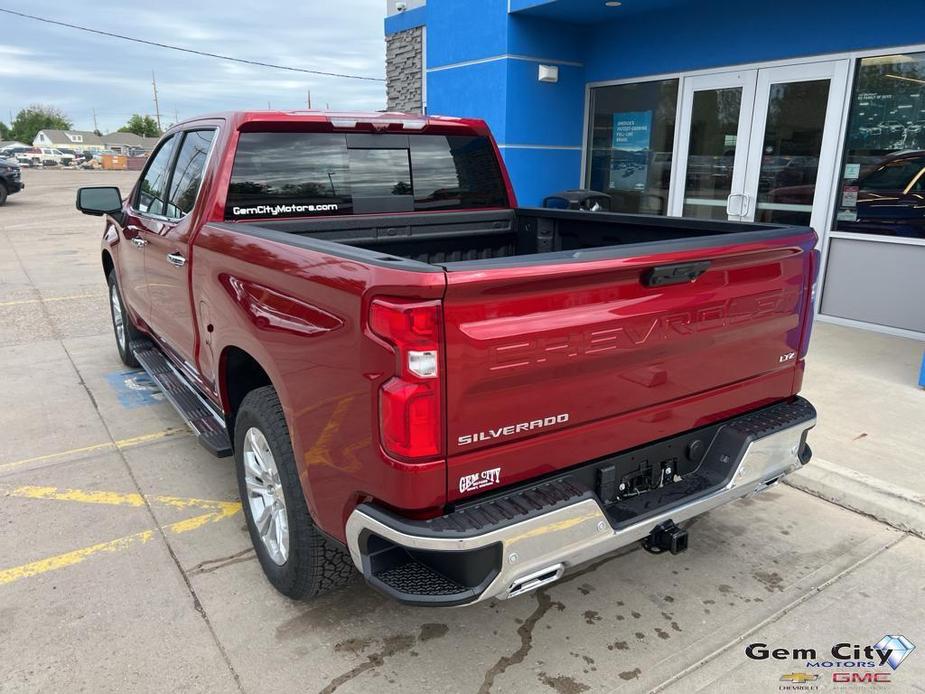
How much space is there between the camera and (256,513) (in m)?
3.15

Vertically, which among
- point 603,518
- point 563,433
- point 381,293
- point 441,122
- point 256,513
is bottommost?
point 256,513

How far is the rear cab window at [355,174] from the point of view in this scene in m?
3.54

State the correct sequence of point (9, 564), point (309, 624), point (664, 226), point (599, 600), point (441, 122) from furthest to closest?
point (441, 122) < point (664, 226) < point (9, 564) < point (599, 600) < point (309, 624)

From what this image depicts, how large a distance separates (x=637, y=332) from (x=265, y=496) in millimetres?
1745

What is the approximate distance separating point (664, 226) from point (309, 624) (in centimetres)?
251

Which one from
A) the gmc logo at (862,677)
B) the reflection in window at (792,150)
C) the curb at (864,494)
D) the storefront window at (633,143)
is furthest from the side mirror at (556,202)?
the gmc logo at (862,677)

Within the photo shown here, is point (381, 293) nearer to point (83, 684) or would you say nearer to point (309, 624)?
point (309, 624)

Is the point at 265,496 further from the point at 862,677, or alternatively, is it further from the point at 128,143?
the point at 128,143

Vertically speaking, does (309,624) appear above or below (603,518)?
below

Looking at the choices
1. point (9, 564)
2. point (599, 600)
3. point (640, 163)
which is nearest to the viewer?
point (599, 600)

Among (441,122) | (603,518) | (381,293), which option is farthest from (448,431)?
(441,122)

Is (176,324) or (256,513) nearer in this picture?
(256,513)

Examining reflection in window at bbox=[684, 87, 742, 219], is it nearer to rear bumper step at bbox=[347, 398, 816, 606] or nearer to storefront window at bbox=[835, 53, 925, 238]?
storefront window at bbox=[835, 53, 925, 238]

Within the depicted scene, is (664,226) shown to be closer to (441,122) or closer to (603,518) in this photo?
(441,122)
